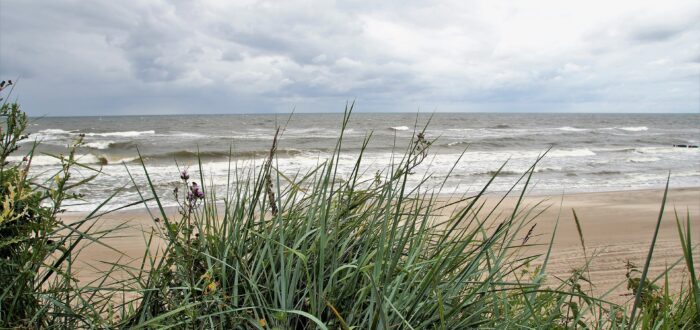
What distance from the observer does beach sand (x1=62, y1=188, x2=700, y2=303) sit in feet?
19.7

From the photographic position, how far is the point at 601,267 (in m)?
6.36

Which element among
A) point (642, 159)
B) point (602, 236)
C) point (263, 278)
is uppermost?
point (263, 278)

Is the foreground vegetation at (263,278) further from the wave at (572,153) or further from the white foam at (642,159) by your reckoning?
the wave at (572,153)

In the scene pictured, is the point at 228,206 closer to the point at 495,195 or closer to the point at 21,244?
the point at 21,244

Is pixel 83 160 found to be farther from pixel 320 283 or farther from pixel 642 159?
pixel 642 159

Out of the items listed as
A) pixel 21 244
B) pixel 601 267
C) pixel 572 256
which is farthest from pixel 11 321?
pixel 572 256

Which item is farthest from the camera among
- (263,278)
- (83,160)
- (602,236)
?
(83,160)

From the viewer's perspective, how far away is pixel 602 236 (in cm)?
859

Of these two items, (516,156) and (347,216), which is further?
(516,156)

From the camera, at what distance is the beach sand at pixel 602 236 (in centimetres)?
602

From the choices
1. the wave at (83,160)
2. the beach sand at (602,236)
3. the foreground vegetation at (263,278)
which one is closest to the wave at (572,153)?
the beach sand at (602,236)

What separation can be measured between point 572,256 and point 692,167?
1493 cm

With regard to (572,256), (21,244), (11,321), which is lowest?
(572,256)

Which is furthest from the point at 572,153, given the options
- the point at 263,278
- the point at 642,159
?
the point at 263,278
